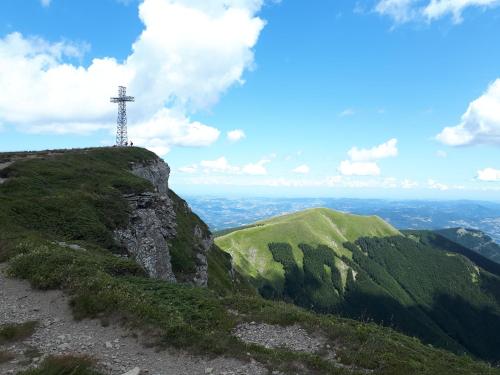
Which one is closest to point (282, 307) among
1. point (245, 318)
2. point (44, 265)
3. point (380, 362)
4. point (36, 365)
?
point (245, 318)

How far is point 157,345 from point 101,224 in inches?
895

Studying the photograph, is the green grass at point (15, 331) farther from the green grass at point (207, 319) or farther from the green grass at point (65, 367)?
the green grass at point (65, 367)

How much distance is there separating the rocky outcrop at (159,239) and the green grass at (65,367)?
22521 millimetres

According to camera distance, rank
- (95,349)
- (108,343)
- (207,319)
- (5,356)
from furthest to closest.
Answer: (207,319), (108,343), (95,349), (5,356)

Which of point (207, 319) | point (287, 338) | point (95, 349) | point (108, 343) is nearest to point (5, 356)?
point (95, 349)

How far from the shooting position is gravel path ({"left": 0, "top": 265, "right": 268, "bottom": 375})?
1446 cm

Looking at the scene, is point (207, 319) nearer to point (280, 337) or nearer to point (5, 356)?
point (280, 337)

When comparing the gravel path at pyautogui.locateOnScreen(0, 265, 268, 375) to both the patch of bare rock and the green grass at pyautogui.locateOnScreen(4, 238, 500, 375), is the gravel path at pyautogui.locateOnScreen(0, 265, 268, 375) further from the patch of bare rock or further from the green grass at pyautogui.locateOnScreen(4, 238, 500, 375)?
the patch of bare rock

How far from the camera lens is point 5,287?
2070 cm

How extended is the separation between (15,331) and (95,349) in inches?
166

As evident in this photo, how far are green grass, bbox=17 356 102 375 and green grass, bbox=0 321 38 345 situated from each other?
10.9 feet

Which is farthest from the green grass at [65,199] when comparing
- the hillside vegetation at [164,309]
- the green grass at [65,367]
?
the green grass at [65,367]

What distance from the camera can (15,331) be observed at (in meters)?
16.5

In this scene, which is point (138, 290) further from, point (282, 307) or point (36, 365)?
point (282, 307)
